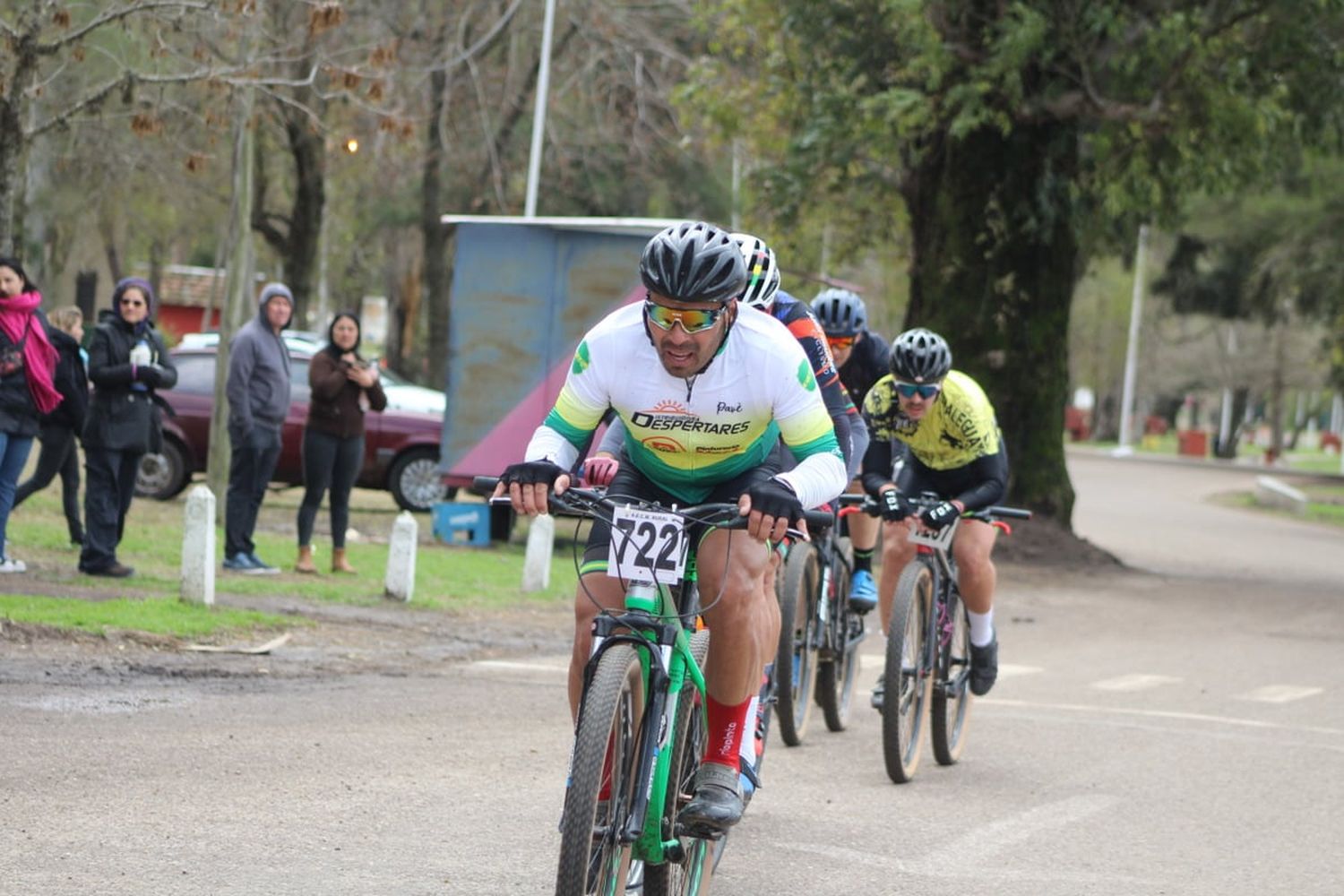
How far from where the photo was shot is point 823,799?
302 inches

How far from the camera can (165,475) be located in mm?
19578

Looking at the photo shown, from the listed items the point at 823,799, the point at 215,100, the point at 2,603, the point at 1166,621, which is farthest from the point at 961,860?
the point at 215,100

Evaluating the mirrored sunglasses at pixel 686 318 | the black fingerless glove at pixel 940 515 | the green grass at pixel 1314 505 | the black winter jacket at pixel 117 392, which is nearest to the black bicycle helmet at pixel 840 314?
the black fingerless glove at pixel 940 515

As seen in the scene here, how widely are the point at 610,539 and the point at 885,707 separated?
10.2ft

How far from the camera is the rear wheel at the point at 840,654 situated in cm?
915

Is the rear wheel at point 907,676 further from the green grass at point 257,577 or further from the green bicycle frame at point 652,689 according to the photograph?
the green grass at point 257,577

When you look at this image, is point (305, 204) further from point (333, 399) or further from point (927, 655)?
point (927, 655)

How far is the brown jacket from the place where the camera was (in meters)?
13.6

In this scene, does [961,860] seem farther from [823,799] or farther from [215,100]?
[215,100]

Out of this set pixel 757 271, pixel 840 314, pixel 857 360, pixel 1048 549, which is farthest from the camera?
pixel 1048 549

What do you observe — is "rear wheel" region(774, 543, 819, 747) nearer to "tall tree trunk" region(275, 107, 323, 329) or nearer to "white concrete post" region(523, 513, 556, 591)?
"white concrete post" region(523, 513, 556, 591)

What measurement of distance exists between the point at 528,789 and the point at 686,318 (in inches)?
115

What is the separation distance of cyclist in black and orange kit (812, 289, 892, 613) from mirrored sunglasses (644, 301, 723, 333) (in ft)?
11.8

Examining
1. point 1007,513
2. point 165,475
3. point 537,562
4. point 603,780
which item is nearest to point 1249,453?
point 165,475
